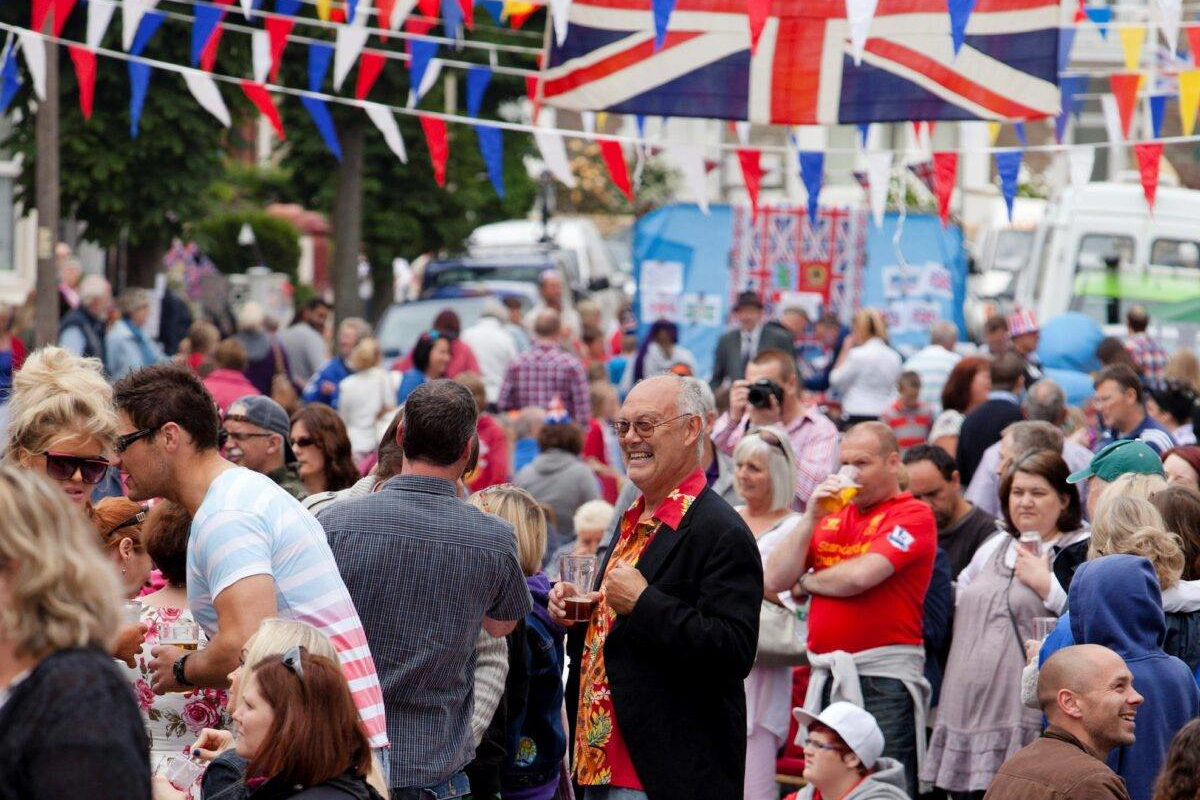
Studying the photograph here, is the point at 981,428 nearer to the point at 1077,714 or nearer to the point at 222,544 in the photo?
the point at 1077,714

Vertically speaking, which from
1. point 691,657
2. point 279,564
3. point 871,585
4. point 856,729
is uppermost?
point 279,564

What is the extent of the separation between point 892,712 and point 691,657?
230 centimetres

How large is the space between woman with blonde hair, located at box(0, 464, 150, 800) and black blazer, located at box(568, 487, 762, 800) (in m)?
2.25

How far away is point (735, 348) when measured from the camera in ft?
47.8

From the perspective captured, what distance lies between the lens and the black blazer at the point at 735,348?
1438 centimetres

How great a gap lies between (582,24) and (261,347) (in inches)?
279

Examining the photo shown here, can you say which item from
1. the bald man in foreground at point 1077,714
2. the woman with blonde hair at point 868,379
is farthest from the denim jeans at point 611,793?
the woman with blonde hair at point 868,379

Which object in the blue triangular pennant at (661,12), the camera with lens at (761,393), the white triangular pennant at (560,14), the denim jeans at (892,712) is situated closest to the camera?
the denim jeans at (892,712)

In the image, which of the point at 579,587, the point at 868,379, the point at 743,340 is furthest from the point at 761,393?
the point at 868,379

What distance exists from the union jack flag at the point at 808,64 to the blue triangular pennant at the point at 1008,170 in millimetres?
1097

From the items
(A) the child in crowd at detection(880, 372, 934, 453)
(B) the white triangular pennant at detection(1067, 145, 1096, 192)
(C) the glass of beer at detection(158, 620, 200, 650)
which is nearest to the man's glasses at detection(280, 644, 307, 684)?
(C) the glass of beer at detection(158, 620, 200, 650)

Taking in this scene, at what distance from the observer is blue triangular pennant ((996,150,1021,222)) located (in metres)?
11.0

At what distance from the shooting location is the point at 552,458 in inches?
428

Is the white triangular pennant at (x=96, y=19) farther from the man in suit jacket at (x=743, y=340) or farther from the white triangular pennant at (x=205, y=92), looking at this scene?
the man in suit jacket at (x=743, y=340)
